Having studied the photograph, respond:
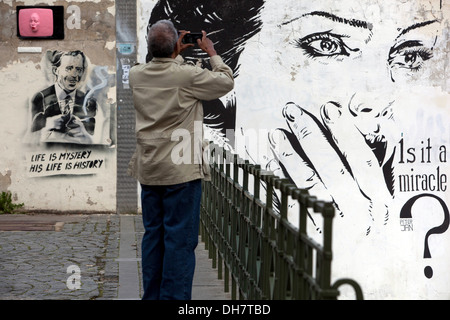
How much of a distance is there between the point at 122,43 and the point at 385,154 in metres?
4.10

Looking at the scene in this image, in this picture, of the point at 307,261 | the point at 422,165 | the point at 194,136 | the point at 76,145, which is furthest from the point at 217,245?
the point at 422,165

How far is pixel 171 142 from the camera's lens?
5645mm

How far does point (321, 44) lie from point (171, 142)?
7.36 metres

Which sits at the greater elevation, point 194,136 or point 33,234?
point 194,136

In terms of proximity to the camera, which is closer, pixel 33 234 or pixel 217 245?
pixel 217 245

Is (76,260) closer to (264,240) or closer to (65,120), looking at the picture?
(264,240)

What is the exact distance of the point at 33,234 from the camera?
408 inches

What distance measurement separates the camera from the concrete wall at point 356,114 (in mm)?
12586

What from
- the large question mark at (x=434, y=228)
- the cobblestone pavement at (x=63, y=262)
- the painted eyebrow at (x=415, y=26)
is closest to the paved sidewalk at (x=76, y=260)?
the cobblestone pavement at (x=63, y=262)

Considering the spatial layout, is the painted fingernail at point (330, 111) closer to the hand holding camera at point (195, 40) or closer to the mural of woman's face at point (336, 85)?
the mural of woman's face at point (336, 85)

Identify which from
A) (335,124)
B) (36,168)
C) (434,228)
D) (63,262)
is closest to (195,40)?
(63,262)
